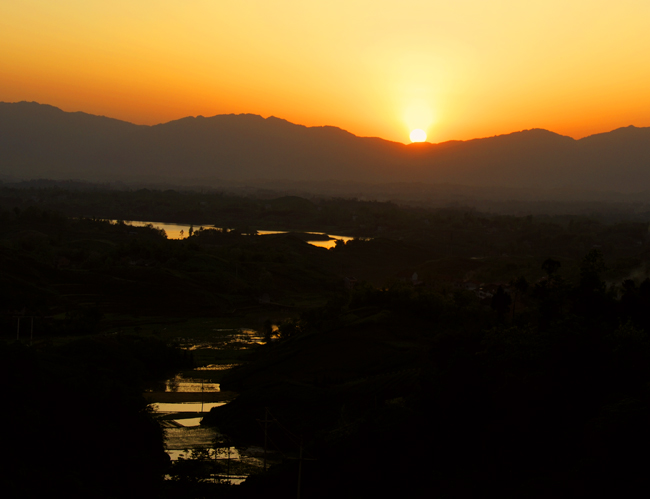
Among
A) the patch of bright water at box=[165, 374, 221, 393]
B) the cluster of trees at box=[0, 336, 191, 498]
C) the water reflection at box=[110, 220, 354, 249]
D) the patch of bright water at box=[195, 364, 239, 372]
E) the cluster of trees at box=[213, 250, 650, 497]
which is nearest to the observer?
the cluster of trees at box=[213, 250, 650, 497]

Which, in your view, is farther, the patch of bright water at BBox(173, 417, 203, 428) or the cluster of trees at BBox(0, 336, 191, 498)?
the patch of bright water at BBox(173, 417, 203, 428)

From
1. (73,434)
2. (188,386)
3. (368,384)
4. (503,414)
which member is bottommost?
(188,386)

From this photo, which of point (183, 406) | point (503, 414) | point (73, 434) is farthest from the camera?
point (183, 406)

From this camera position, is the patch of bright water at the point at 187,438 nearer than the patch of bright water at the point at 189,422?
Yes

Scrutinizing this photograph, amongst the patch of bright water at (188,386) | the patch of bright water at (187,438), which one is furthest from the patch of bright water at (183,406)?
the patch of bright water at (187,438)

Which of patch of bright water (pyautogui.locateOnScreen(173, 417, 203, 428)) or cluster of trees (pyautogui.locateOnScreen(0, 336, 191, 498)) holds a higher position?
cluster of trees (pyautogui.locateOnScreen(0, 336, 191, 498))

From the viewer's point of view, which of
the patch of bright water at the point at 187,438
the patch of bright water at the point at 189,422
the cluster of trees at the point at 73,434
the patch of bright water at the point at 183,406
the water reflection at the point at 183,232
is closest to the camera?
the cluster of trees at the point at 73,434

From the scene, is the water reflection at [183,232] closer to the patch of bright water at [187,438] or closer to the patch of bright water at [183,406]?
the patch of bright water at [183,406]

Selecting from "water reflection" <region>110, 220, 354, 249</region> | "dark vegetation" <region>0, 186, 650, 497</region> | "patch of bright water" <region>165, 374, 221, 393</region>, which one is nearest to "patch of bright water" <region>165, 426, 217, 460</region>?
"dark vegetation" <region>0, 186, 650, 497</region>

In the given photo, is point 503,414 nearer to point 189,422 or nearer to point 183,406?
point 189,422

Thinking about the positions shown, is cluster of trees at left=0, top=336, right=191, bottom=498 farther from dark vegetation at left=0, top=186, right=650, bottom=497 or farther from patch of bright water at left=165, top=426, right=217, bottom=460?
patch of bright water at left=165, top=426, right=217, bottom=460

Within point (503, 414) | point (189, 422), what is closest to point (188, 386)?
point (189, 422)

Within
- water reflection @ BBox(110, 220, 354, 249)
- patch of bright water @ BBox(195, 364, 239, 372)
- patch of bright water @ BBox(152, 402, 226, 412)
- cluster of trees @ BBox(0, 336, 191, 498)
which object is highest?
water reflection @ BBox(110, 220, 354, 249)
